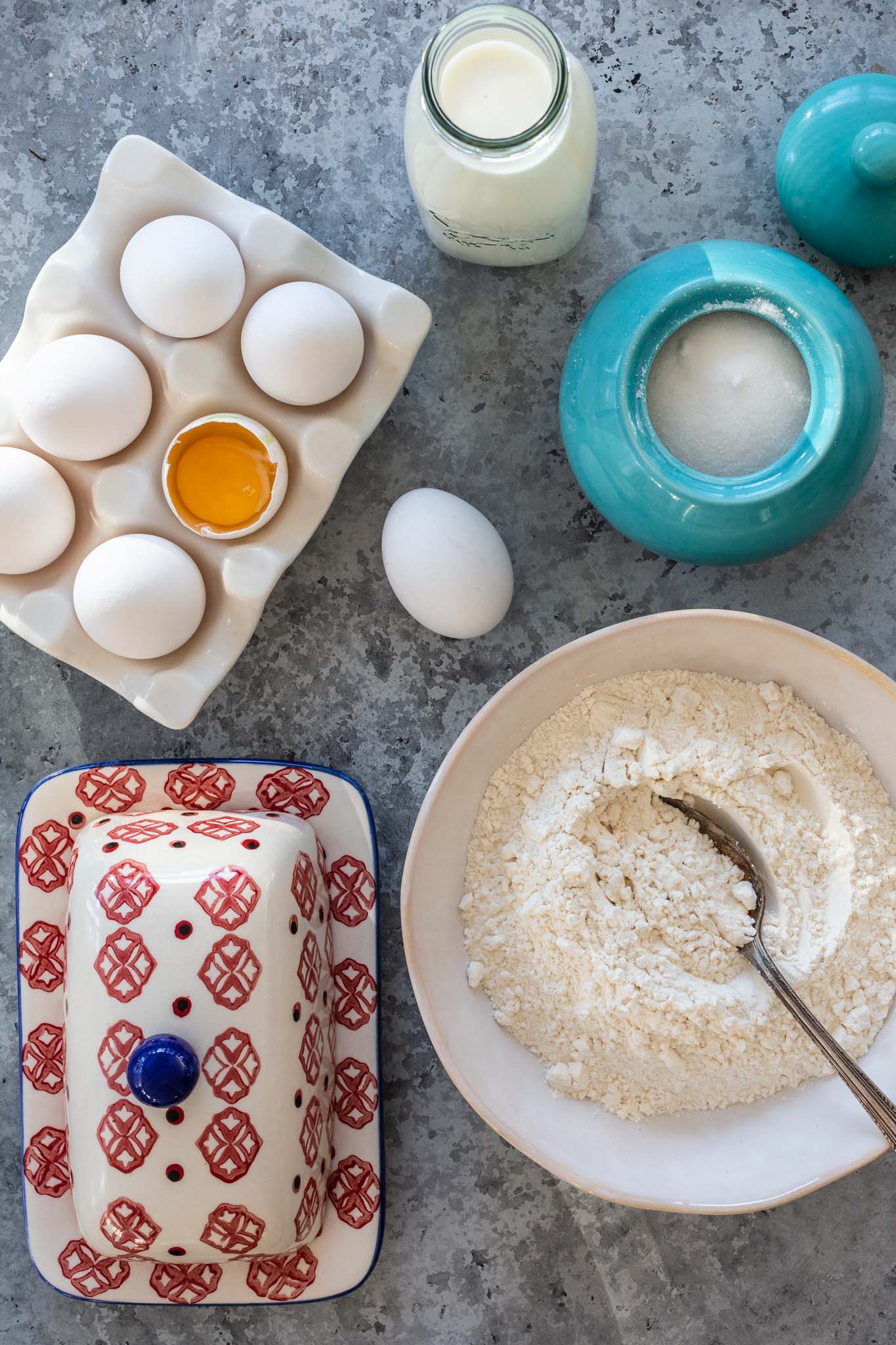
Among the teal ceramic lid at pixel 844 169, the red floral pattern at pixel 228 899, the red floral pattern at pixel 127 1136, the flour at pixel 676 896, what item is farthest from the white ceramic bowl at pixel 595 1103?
the teal ceramic lid at pixel 844 169

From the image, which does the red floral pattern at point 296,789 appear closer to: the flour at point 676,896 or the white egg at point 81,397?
the flour at point 676,896

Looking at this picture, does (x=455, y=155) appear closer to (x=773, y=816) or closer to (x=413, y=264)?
(x=413, y=264)

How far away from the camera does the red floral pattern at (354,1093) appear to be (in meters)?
0.86

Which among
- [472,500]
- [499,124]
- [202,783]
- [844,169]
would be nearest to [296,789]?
[202,783]

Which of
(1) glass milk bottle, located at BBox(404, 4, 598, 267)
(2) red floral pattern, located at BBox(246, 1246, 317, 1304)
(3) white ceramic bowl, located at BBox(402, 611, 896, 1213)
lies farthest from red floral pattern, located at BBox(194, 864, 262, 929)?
(1) glass milk bottle, located at BBox(404, 4, 598, 267)

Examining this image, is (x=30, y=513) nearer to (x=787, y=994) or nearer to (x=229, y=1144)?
(x=229, y=1144)

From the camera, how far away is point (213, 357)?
0.81 m

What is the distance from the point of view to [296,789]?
0.87 meters

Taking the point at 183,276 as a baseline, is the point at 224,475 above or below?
below

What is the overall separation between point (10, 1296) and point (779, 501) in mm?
963

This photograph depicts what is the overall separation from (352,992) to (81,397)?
529 mm

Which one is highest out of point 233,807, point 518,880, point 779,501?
point 779,501

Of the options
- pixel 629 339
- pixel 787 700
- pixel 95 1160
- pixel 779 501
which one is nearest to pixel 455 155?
pixel 629 339

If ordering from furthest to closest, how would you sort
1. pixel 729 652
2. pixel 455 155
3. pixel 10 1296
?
pixel 10 1296 → pixel 729 652 → pixel 455 155
